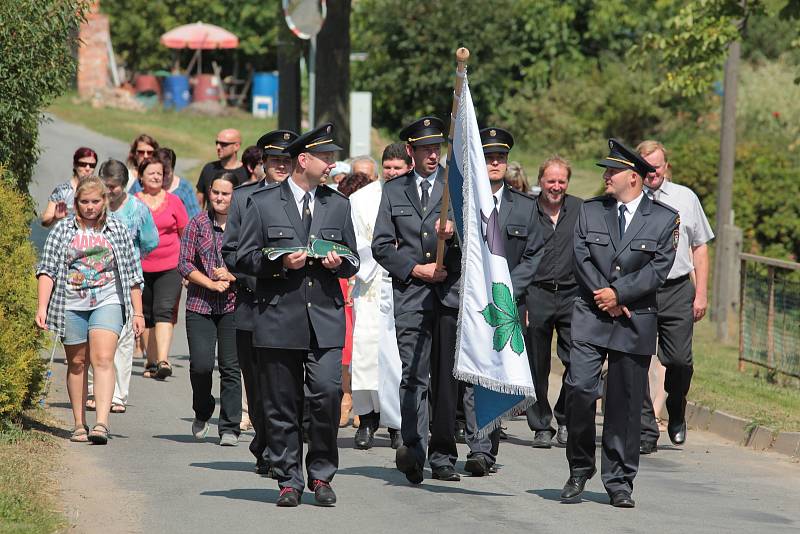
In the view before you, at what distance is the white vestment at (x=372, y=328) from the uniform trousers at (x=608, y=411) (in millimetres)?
1762

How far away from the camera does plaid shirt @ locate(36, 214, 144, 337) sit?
10.1 meters

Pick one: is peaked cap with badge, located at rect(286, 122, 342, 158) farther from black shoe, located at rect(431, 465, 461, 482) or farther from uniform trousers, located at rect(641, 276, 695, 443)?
uniform trousers, located at rect(641, 276, 695, 443)

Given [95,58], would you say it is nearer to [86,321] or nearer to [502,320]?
[86,321]

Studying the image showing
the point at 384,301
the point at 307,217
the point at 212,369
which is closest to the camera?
the point at 307,217

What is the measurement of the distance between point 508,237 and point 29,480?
3.13 metres

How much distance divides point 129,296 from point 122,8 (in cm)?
3627

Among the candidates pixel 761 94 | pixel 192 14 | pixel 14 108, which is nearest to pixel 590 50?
pixel 761 94

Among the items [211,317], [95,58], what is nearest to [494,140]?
[211,317]

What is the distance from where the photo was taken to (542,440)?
36.0 ft

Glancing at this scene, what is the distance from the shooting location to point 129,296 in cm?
1038

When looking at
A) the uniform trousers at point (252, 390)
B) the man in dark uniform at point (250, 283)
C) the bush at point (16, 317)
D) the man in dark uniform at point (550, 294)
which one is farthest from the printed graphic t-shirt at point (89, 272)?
the man in dark uniform at point (550, 294)

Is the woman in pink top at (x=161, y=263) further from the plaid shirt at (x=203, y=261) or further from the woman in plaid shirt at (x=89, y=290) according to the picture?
the woman in plaid shirt at (x=89, y=290)

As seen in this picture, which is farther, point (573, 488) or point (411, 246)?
point (411, 246)

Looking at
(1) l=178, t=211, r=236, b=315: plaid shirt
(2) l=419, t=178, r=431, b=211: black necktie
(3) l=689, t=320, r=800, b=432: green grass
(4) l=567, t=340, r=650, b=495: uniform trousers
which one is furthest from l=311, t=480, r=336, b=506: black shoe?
(3) l=689, t=320, r=800, b=432: green grass
